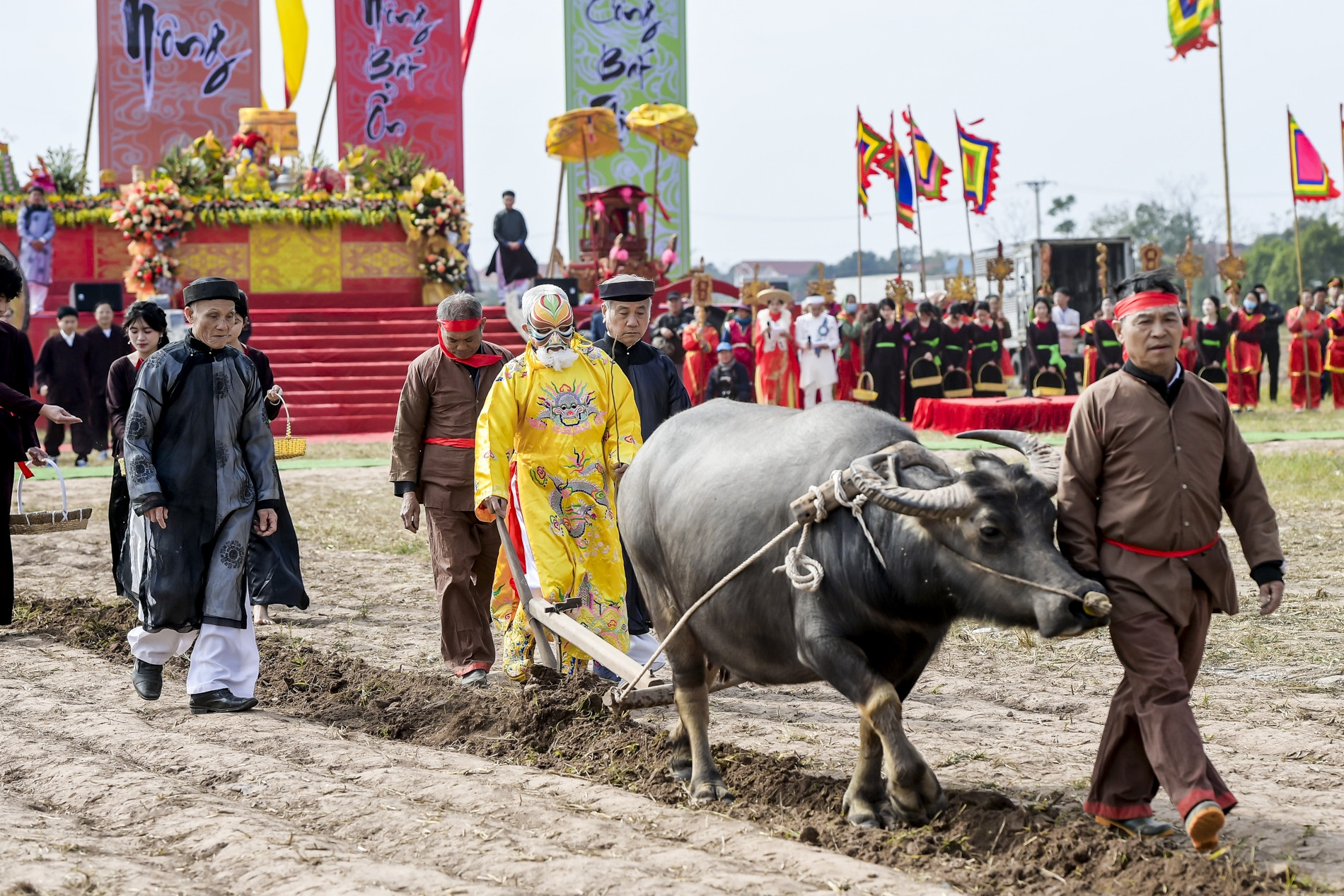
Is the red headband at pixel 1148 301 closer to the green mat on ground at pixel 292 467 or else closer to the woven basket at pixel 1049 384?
the green mat on ground at pixel 292 467

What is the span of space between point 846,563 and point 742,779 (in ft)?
3.30

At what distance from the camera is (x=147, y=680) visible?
19.5 ft

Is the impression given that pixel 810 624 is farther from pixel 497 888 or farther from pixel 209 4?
pixel 209 4

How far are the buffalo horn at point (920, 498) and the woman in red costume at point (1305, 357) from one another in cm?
1834

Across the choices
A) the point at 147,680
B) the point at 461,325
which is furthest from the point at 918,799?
the point at 147,680

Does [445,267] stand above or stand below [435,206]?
below

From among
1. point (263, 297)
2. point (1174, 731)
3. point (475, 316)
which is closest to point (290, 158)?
point (263, 297)

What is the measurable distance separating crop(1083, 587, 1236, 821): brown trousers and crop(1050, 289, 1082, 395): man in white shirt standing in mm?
18091

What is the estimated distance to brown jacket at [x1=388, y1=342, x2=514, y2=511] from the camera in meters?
6.41

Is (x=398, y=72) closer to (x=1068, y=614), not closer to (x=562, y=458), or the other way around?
(x=562, y=458)

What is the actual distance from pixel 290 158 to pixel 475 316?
19255 mm

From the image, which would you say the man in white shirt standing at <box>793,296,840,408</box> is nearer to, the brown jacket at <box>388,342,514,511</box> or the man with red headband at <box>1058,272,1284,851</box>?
the brown jacket at <box>388,342,514,511</box>

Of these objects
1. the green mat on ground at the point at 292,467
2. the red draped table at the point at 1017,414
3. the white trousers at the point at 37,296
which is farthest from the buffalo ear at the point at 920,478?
the white trousers at the point at 37,296

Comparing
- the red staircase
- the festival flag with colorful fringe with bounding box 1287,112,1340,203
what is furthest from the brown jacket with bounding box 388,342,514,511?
the festival flag with colorful fringe with bounding box 1287,112,1340,203
